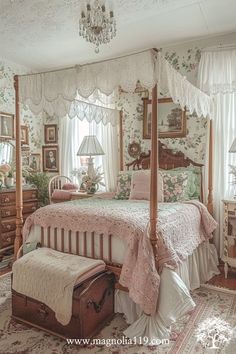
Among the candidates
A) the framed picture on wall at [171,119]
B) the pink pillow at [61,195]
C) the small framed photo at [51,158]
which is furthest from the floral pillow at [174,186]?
the small framed photo at [51,158]

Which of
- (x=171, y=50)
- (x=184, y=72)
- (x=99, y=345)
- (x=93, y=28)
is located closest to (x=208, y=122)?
(x=184, y=72)

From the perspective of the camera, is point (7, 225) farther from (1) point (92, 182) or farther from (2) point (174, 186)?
(2) point (174, 186)

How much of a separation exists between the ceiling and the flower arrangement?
1.82 metres

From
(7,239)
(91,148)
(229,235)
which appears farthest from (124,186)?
(7,239)

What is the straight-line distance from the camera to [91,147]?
4398mm

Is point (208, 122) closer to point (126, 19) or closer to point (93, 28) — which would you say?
point (126, 19)

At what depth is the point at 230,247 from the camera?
3.24m

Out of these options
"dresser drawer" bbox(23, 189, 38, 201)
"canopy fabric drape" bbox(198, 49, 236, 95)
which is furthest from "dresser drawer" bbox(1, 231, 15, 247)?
"canopy fabric drape" bbox(198, 49, 236, 95)

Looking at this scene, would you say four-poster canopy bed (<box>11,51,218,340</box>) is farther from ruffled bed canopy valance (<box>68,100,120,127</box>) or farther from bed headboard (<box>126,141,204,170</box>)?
bed headboard (<box>126,141,204,170</box>)

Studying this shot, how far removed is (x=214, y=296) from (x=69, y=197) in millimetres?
2379

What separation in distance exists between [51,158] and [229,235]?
130 inches
